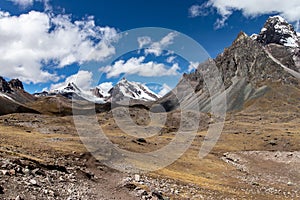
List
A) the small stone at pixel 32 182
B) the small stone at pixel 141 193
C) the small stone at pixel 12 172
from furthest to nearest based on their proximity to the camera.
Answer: the small stone at pixel 141 193
the small stone at pixel 12 172
the small stone at pixel 32 182

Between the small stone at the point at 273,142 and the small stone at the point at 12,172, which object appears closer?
the small stone at the point at 12,172

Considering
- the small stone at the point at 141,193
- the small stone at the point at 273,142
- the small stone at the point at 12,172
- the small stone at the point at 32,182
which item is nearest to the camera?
the small stone at the point at 32,182

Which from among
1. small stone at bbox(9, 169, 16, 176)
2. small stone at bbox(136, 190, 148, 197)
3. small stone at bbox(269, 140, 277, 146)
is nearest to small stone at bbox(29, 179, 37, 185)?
small stone at bbox(9, 169, 16, 176)

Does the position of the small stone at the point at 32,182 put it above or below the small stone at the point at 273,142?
below

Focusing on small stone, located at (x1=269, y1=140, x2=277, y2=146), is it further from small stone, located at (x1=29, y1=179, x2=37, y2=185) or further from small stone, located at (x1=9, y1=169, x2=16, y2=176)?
small stone, located at (x1=9, y1=169, x2=16, y2=176)

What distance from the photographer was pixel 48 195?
2456cm

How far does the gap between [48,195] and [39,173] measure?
6352mm

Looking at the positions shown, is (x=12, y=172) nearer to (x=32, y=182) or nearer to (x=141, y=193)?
(x=32, y=182)

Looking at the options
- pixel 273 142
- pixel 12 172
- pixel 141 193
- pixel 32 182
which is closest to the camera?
pixel 32 182

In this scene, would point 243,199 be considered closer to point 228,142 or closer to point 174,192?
point 174,192

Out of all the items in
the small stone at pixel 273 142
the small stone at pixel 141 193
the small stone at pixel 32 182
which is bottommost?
the small stone at pixel 141 193

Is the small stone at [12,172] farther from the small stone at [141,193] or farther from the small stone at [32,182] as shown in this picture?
the small stone at [141,193]

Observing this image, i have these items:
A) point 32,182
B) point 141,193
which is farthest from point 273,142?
point 32,182

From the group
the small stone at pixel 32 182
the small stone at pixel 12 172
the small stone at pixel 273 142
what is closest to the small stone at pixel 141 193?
the small stone at pixel 32 182
